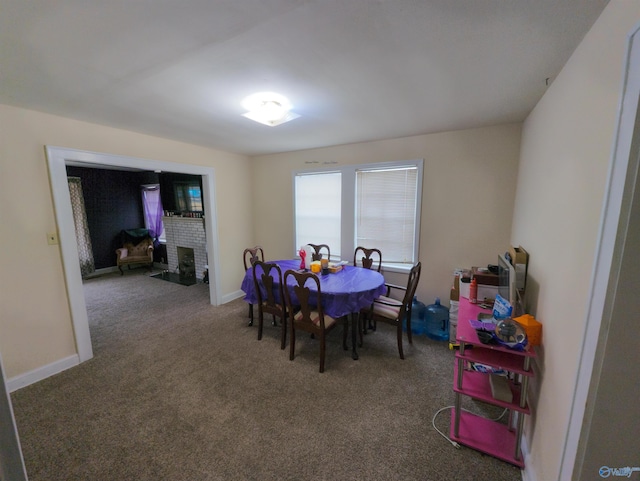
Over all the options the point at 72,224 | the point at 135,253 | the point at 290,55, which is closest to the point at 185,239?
the point at 135,253

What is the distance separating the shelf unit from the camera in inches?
58.3

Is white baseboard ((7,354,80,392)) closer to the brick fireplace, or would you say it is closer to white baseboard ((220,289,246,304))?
white baseboard ((220,289,246,304))

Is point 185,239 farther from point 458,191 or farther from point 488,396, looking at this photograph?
point 488,396

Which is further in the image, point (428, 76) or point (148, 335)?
point (148, 335)

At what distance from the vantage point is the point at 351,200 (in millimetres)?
3604

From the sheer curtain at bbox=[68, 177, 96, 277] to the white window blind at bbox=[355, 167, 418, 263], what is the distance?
591cm

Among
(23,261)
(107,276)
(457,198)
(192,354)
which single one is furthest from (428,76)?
(107,276)

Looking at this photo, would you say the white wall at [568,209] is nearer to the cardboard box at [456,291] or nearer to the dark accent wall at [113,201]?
the cardboard box at [456,291]

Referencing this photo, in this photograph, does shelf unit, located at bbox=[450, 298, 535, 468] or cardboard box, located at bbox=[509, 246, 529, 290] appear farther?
cardboard box, located at bbox=[509, 246, 529, 290]

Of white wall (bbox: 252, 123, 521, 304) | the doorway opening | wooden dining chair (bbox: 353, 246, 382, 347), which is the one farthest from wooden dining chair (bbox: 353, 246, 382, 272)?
the doorway opening

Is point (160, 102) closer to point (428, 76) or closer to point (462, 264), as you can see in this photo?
point (428, 76)

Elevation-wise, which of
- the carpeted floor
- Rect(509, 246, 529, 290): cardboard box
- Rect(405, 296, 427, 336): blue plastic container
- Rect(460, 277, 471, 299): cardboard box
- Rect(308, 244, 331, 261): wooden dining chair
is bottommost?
the carpeted floor

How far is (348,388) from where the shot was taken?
85.2 inches

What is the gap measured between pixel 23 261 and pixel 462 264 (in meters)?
4.43
